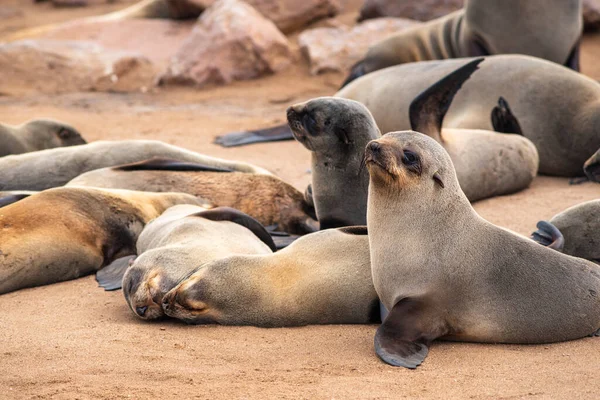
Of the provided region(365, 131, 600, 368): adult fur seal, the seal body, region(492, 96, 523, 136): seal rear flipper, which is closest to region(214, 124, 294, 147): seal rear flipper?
the seal body

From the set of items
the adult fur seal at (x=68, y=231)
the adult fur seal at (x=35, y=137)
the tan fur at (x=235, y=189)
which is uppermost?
the adult fur seal at (x=68, y=231)

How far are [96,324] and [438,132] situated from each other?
3.55 metres

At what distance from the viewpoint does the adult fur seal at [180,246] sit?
4629 millimetres

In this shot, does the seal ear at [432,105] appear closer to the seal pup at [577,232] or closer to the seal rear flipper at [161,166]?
the seal rear flipper at [161,166]

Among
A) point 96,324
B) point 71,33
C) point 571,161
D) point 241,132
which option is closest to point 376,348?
point 96,324

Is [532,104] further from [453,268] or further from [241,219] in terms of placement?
[453,268]

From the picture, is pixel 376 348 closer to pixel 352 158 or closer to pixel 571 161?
pixel 352 158

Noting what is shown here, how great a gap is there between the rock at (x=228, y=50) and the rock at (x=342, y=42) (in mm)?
400

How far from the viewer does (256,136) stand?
9680 mm

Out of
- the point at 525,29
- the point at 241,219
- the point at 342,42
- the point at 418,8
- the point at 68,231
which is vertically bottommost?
the point at 342,42

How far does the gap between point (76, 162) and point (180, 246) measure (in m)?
2.53

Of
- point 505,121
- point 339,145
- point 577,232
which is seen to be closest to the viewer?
point 577,232

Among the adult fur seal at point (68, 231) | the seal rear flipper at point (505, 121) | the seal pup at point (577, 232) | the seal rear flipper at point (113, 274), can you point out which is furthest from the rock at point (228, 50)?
the seal pup at point (577, 232)


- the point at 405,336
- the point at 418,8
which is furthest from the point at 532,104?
the point at 418,8
